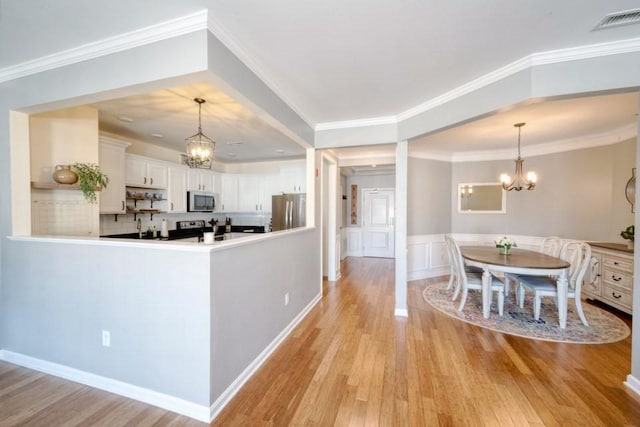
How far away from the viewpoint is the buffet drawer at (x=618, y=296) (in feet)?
10.8

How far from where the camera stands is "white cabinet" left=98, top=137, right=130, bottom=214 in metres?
3.42

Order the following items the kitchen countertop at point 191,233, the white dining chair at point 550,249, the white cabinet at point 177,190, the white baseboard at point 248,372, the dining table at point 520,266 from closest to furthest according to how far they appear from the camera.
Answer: the white baseboard at point 248,372 < the dining table at point 520,266 < the white dining chair at point 550,249 < the kitchen countertop at point 191,233 < the white cabinet at point 177,190

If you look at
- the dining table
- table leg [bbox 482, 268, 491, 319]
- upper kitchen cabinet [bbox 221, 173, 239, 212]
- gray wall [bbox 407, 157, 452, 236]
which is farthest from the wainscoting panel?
upper kitchen cabinet [bbox 221, 173, 239, 212]

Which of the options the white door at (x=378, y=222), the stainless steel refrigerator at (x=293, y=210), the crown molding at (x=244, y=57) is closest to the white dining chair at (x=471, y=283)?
the stainless steel refrigerator at (x=293, y=210)

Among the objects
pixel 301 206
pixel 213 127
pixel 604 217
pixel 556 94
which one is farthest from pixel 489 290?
pixel 213 127

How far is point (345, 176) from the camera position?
303 inches

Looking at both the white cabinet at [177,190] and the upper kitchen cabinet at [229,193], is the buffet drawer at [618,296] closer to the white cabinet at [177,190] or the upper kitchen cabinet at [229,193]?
the upper kitchen cabinet at [229,193]

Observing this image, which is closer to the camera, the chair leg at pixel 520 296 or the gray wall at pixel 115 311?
the gray wall at pixel 115 311

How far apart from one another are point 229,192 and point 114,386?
4539 mm

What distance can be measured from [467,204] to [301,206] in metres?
3.60

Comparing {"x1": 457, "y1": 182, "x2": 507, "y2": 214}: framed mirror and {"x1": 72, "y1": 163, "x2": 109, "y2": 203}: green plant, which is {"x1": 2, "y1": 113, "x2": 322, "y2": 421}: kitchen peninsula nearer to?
{"x1": 72, "y1": 163, "x2": 109, "y2": 203}: green plant

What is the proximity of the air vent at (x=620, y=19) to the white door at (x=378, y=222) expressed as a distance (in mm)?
5739

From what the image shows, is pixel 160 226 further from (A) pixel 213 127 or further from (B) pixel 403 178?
(B) pixel 403 178

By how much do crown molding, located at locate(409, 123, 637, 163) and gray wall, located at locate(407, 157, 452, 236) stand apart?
0.15 m
